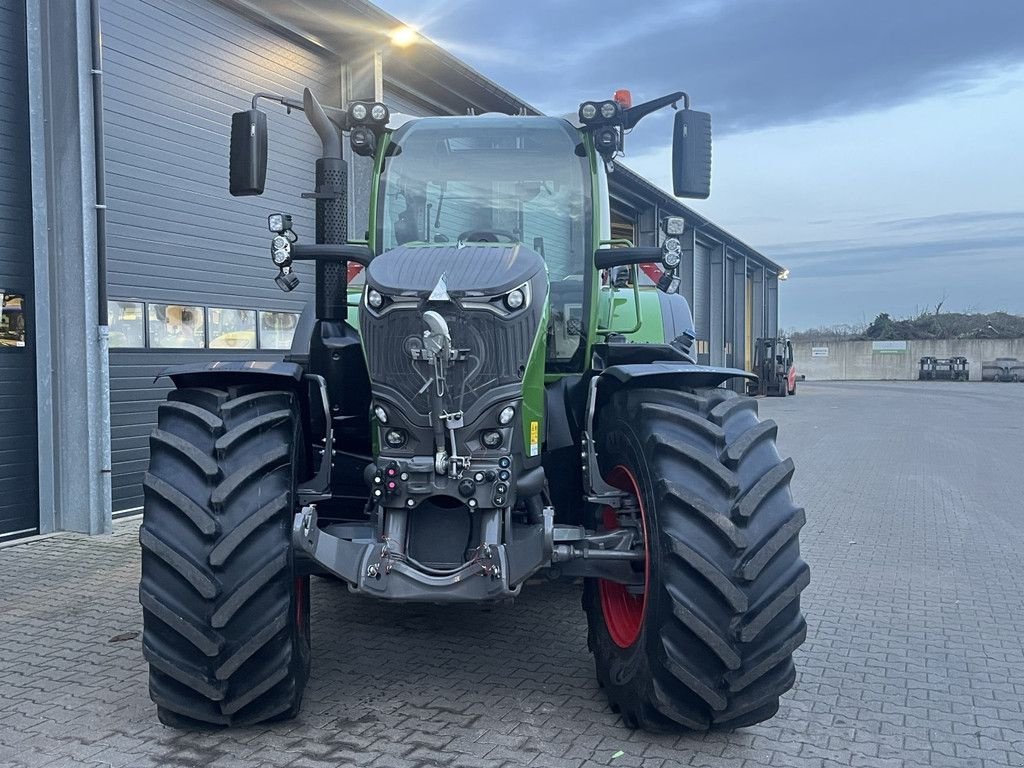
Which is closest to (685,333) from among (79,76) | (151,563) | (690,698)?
(690,698)

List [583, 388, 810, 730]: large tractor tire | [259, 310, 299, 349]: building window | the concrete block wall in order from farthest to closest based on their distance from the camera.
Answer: the concrete block wall < [259, 310, 299, 349]: building window < [583, 388, 810, 730]: large tractor tire

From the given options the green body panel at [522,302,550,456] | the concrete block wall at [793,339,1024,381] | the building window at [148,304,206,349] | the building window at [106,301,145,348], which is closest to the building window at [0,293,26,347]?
the building window at [106,301,145,348]

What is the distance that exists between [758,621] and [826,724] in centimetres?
84

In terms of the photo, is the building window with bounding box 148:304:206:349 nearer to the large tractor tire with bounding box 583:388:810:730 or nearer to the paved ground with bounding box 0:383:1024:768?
the paved ground with bounding box 0:383:1024:768

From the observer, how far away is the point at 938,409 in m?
25.5

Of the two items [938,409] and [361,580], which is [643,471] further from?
[938,409]

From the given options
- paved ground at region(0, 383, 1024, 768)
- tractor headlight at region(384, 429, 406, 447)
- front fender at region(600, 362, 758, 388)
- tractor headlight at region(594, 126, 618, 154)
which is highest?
tractor headlight at region(594, 126, 618, 154)

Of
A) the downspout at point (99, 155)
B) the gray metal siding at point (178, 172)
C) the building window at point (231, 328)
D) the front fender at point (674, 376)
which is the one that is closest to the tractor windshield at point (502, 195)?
the front fender at point (674, 376)

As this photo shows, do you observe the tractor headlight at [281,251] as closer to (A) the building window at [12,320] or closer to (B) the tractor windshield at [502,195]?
(B) the tractor windshield at [502,195]

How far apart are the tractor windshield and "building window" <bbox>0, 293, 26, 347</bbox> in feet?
13.5

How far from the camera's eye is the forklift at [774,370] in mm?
33094

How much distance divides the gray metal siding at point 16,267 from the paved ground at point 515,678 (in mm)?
542

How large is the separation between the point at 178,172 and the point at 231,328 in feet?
5.63

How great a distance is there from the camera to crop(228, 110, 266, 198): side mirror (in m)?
4.61
